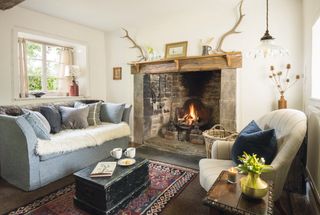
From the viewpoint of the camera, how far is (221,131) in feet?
10.00

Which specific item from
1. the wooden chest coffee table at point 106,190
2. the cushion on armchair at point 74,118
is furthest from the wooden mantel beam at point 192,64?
the wooden chest coffee table at point 106,190

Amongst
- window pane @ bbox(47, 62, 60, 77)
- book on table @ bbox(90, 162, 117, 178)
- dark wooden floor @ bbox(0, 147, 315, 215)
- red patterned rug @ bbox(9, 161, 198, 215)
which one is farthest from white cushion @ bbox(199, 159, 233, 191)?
window pane @ bbox(47, 62, 60, 77)

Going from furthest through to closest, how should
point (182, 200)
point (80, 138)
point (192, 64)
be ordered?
point (192, 64), point (80, 138), point (182, 200)

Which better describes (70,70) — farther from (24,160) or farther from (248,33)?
(248,33)

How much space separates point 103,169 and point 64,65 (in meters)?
3.11

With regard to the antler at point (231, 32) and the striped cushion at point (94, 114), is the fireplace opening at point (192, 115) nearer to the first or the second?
the antler at point (231, 32)

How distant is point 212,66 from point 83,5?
2236 mm

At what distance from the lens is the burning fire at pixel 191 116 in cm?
405

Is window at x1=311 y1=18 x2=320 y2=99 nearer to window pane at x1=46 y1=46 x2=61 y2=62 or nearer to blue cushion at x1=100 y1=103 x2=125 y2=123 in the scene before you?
blue cushion at x1=100 y1=103 x2=125 y2=123

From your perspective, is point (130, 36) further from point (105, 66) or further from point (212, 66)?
point (212, 66)

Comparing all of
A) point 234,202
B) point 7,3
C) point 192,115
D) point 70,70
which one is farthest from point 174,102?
point 234,202

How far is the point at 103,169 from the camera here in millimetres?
1897

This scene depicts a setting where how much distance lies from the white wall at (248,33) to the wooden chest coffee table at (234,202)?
74.6 inches

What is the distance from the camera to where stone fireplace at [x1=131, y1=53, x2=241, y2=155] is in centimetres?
389
